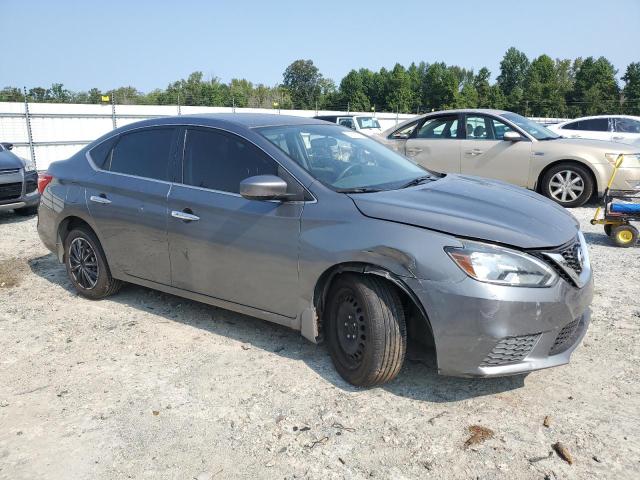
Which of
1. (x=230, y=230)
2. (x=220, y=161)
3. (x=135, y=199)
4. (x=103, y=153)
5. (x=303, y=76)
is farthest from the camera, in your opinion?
(x=303, y=76)

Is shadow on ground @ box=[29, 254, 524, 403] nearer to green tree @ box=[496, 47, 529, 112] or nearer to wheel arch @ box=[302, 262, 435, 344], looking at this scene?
wheel arch @ box=[302, 262, 435, 344]

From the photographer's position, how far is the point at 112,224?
466 cm

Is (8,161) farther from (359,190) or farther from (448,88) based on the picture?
(448,88)

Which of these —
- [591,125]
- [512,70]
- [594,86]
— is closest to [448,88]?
[512,70]

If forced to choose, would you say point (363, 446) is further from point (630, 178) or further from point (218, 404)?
point (630, 178)

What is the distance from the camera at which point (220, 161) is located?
4074mm

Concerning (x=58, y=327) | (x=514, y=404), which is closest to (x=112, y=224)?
(x=58, y=327)

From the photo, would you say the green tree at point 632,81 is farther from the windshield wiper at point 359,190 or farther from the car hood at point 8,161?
the windshield wiper at point 359,190

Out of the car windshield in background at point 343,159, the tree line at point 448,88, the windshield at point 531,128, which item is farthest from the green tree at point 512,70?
the car windshield in background at point 343,159

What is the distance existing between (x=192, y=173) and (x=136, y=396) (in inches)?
66.0

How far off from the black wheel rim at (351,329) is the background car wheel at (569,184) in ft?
23.1

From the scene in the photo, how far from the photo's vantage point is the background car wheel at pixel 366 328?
124 inches

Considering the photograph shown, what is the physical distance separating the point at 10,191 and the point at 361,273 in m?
7.74

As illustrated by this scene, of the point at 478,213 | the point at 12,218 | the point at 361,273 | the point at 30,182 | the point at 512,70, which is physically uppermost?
the point at 512,70
